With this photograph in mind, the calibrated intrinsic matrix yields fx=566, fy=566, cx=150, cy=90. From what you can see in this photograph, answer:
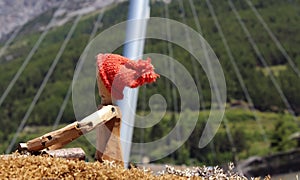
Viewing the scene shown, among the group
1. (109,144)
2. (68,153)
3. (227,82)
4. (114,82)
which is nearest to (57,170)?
(68,153)

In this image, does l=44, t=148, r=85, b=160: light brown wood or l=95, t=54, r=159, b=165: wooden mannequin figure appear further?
l=95, t=54, r=159, b=165: wooden mannequin figure

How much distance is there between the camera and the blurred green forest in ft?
154

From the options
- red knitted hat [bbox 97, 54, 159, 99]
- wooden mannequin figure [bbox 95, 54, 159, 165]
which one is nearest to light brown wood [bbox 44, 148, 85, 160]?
wooden mannequin figure [bbox 95, 54, 159, 165]

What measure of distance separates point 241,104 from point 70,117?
17490mm

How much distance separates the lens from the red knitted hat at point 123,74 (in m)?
3.25

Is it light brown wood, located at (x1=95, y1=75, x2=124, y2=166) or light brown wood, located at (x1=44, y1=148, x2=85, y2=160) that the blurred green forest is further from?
light brown wood, located at (x1=44, y1=148, x2=85, y2=160)

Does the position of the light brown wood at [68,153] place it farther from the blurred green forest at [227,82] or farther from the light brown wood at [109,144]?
the blurred green forest at [227,82]

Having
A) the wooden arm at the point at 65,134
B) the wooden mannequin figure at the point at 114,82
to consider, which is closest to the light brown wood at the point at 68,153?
the wooden arm at the point at 65,134

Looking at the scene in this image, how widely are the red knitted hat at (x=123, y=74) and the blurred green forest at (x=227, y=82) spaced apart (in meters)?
37.0

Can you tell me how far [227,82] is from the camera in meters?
53.2

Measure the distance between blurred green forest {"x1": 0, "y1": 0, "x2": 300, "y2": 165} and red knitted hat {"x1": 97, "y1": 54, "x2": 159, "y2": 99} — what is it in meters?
37.0

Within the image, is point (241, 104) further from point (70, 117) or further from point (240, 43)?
point (70, 117)

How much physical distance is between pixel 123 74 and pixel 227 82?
166 feet

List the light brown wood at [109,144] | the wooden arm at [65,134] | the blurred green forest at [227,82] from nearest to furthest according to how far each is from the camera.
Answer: the wooden arm at [65,134]
the light brown wood at [109,144]
the blurred green forest at [227,82]
